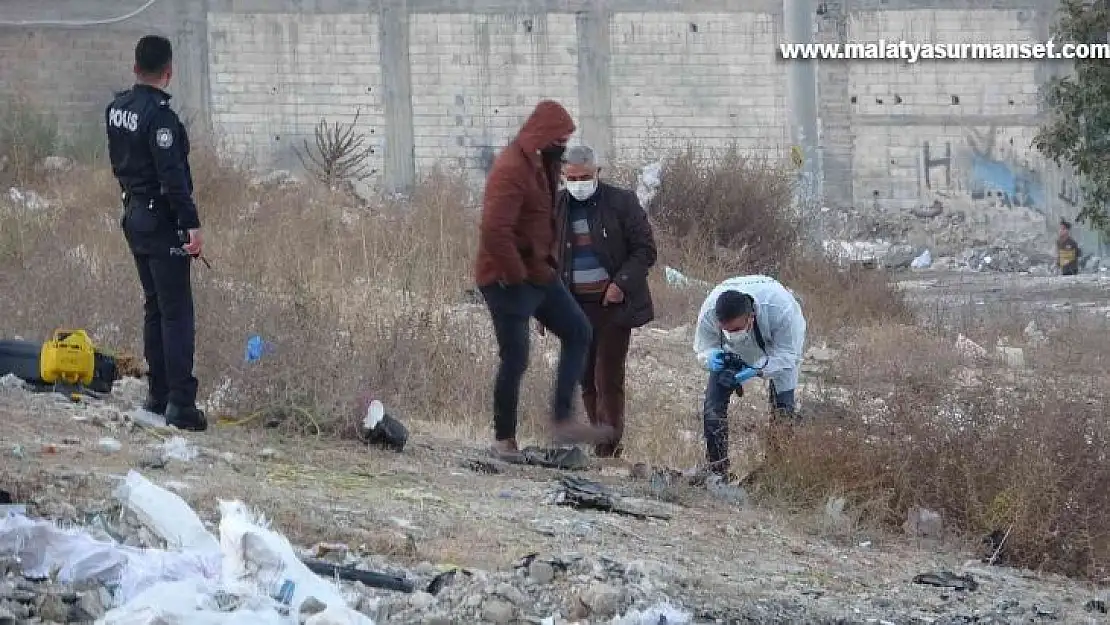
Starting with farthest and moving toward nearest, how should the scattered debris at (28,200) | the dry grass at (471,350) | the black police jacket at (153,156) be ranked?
the scattered debris at (28,200)
the dry grass at (471,350)
the black police jacket at (153,156)

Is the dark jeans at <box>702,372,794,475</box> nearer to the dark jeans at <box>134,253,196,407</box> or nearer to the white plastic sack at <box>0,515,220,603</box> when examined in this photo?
the dark jeans at <box>134,253,196,407</box>

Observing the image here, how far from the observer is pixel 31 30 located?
28016mm

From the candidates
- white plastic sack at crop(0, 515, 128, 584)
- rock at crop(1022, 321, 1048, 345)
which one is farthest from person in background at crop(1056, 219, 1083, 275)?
Answer: white plastic sack at crop(0, 515, 128, 584)

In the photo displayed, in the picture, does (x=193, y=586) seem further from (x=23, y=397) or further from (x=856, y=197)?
(x=856, y=197)

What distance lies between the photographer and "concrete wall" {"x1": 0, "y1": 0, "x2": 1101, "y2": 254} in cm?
2902

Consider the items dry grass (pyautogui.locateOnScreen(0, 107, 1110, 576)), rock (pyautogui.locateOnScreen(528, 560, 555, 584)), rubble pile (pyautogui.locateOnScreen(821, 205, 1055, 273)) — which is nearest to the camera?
rock (pyautogui.locateOnScreen(528, 560, 555, 584))

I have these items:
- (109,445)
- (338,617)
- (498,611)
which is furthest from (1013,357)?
(338,617)

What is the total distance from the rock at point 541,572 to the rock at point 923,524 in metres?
2.71

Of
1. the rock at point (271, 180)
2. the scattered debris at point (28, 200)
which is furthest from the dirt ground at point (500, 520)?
the rock at point (271, 180)

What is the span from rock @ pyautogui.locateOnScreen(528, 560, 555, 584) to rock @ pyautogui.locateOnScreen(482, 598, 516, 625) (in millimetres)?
378

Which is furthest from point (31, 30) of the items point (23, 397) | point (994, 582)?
point (994, 582)

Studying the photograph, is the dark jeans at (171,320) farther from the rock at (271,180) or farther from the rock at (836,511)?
the rock at (271,180)

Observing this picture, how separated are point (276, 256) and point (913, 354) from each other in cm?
477

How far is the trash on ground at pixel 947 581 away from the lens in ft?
23.0
